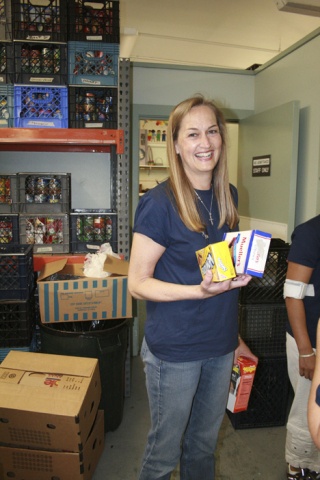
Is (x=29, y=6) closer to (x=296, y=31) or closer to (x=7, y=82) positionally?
(x=7, y=82)

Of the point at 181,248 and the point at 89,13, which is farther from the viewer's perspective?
the point at 89,13

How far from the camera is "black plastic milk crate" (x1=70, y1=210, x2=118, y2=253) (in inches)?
92.2

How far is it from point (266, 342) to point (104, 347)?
95 cm

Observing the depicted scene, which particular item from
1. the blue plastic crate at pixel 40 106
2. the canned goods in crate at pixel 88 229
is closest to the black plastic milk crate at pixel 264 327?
the canned goods in crate at pixel 88 229

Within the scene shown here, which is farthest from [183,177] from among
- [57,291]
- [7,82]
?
[7,82]

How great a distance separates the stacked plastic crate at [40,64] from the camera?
2061mm

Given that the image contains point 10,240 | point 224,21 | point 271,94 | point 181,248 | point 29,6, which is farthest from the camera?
point 224,21

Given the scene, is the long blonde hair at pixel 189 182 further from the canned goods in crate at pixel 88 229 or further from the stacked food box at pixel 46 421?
the canned goods in crate at pixel 88 229

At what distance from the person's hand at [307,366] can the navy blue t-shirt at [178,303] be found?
531 mm

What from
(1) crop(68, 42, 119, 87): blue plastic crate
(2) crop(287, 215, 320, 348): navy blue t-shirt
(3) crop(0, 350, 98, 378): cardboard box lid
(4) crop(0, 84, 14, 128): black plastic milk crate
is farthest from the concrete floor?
(1) crop(68, 42, 119, 87): blue plastic crate

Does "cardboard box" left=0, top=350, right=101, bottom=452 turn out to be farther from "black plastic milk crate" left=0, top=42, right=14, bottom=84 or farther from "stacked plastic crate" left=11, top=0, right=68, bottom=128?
"black plastic milk crate" left=0, top=42, right=14, bottom=84

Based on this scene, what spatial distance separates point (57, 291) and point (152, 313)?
0.89 m

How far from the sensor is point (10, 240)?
90.5 inches

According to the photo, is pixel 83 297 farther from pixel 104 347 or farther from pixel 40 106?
pixel 40 106
